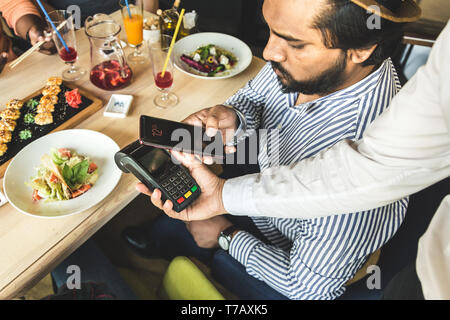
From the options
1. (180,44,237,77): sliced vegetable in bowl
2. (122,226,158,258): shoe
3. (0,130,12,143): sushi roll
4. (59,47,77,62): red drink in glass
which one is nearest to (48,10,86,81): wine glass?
(59,47,77,62): red drink in glass

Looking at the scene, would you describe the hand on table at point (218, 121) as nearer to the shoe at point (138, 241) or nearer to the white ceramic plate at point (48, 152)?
the white ceramic plate at point (48, 152)

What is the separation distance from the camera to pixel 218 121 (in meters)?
1.17

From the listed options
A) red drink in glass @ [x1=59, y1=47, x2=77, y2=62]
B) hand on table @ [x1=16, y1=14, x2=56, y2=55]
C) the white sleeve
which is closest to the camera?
the white sleeve

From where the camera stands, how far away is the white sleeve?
0.52 metres

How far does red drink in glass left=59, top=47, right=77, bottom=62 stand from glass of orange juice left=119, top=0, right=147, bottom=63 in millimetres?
228

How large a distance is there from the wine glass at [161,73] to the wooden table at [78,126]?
0.10 feet

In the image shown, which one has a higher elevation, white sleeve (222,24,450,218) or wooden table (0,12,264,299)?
white sleeve (222,24,450,218)

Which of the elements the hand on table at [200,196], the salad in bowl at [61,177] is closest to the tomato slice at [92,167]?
the salad in bowl at [61,177]

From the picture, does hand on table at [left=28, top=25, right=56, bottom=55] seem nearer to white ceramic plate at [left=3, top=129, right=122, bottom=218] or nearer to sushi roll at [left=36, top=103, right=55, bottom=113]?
sushi roll at [left=36, top=103, right=55, bottom=113]

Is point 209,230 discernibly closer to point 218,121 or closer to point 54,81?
point 218,121

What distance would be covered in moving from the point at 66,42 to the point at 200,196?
0.82 m

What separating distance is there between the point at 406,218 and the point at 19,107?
4.23 feet

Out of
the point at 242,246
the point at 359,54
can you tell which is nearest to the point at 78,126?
the point at 242,246

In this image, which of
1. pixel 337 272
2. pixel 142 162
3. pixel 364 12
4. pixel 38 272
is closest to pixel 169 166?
pixel 142 162
